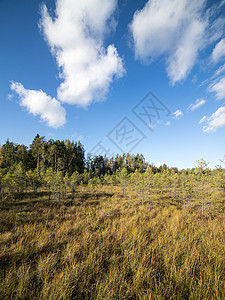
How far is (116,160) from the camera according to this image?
68812mm

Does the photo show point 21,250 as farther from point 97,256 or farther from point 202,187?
point 202,187

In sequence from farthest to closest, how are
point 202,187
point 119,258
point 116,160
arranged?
point 116,160
point 202,187
point 119,258

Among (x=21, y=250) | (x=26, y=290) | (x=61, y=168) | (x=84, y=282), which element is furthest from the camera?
(x=61, y=168)

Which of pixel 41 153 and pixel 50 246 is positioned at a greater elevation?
pixel 41 153

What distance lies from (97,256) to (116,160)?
66417mm

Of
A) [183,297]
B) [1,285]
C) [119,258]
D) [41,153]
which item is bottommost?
[183,297]

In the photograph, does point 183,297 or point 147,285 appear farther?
point 147,285

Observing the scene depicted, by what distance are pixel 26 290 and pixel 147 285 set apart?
1.97 meters

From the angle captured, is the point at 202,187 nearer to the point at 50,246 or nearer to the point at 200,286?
the point at 200,286

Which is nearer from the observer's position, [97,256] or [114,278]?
[114,278]

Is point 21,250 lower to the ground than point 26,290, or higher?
higher

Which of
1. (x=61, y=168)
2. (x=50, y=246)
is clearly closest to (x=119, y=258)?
(x=50, y=246)

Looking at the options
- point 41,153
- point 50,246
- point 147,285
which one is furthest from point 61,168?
point 147,285

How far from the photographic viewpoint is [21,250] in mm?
2750
